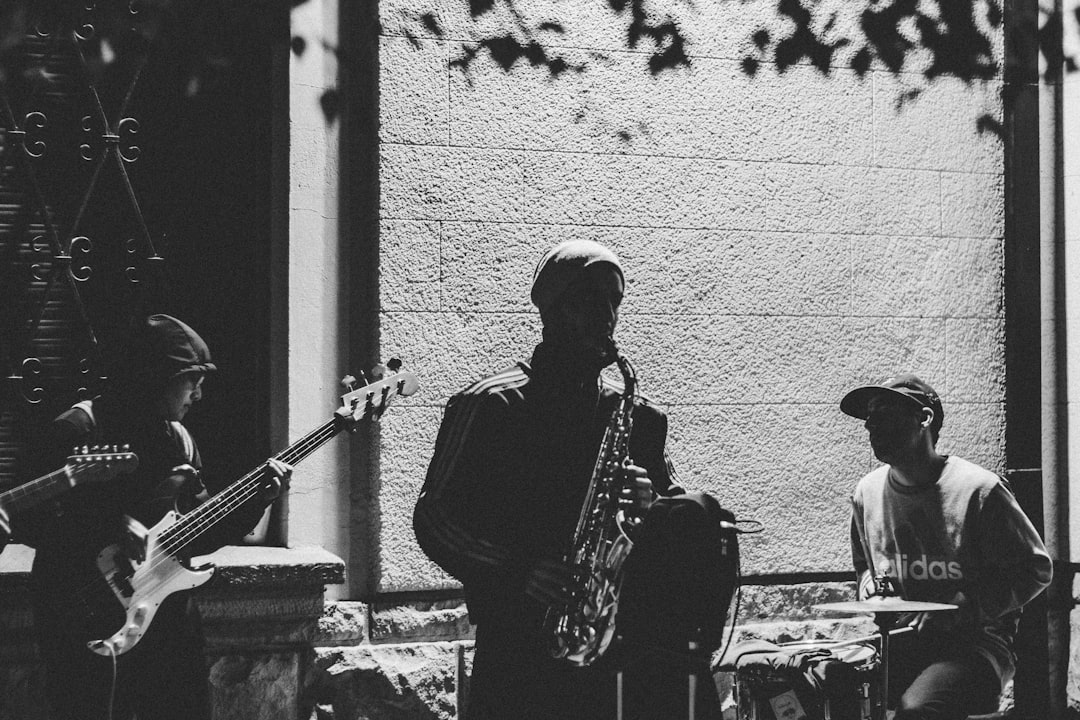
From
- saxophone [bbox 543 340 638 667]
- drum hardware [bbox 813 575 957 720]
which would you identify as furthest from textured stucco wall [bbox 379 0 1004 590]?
saxophone [bbox 543 340 638 667]

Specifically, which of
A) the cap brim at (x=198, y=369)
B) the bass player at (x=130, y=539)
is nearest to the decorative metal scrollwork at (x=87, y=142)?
the bass player at (x=130, y=539)

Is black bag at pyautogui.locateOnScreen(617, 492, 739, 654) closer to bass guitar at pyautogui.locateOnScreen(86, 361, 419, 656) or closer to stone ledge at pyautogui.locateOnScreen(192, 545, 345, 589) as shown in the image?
bass guitar at pyautogui.locateOnScreen(86, 361, 419, 656)

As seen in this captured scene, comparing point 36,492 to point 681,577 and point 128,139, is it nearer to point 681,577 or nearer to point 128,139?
point 128,139

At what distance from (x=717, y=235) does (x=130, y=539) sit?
305 cm

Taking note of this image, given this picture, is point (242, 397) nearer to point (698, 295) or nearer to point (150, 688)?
point (150, 688)

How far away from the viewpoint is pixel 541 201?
19.9 feet

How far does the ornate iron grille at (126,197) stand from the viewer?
5664 millimetres

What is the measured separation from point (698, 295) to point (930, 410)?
1408 mm

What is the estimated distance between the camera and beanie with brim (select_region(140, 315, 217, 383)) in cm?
474

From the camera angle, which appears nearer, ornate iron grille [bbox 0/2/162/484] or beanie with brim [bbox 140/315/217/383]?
beanie with brim [bbox 140/315/217/383]

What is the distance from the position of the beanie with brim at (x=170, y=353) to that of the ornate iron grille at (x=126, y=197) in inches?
39.7

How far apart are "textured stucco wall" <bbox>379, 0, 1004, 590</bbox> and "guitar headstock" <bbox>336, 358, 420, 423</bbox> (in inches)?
17.7

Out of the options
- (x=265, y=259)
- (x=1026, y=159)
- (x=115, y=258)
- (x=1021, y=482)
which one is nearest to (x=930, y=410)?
(x=1021, y=482)

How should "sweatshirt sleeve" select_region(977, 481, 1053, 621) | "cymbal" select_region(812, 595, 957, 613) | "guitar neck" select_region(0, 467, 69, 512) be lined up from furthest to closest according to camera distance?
"sweatshirt sleeve" select_region(977, 481, 1053, 621), "cymbal" select_region(812, 595, 957, 613), "guitar neck" select_region(0, 467, 69, 512)
